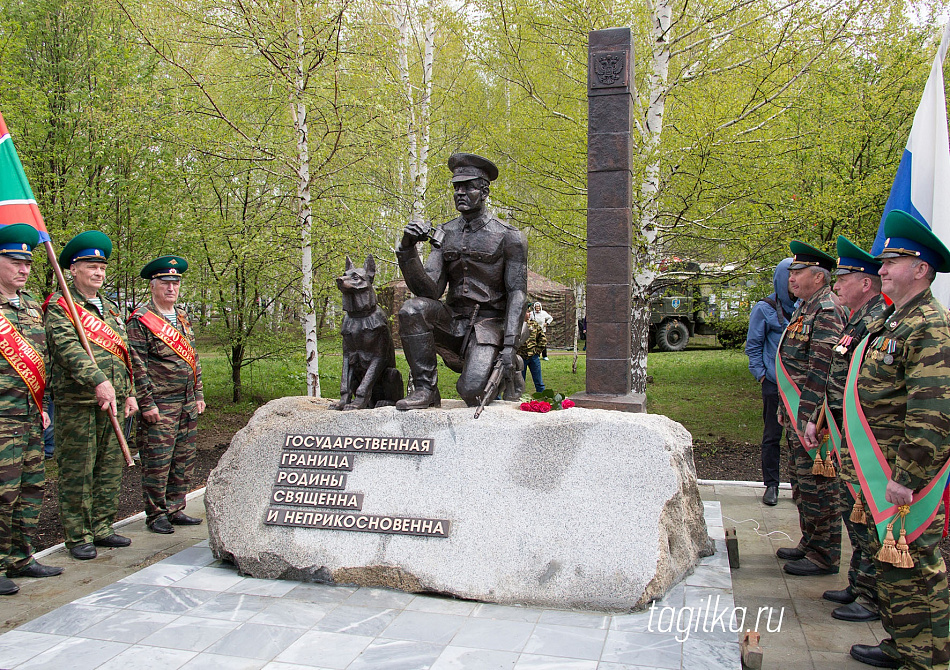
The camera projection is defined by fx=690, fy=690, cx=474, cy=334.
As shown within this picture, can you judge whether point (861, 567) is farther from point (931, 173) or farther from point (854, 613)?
point (931, 173)

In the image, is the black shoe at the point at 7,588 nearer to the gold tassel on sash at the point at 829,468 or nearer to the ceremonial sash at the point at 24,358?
the ceremonial sash at the point at 24,358


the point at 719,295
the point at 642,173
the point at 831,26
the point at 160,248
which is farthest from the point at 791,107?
the point at 160,248

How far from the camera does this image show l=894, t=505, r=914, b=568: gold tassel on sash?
3.11 metres

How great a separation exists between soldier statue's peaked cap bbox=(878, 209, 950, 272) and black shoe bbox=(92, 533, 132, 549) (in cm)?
539

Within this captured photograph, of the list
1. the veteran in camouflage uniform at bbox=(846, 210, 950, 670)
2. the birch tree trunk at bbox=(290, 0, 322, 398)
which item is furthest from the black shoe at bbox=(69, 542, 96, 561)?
the veteran in camouflage uniform at bbox=(846, 210, 950, 670)

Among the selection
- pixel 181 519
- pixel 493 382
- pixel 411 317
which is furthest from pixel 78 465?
pixel 493 382

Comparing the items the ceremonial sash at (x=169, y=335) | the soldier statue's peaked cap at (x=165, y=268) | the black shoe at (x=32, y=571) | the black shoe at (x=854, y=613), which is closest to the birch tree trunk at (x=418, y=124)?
the soldier statue's peaked cap at (x=165, y=268)

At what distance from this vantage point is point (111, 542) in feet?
17.1

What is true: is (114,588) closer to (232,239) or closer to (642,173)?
(232,239)

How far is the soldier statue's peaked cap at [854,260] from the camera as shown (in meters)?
3.99

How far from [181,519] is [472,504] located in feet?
9.54

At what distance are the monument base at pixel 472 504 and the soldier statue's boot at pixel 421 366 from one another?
0.80 ft

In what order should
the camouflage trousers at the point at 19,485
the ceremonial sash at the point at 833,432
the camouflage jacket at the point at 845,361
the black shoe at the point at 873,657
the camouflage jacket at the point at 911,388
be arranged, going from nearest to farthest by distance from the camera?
the camouflage jacket at the point at 911,388 → the black shoe at the point at 873,657 → the camouflage jacket at the point at 845,361 → the ceremonial sash at the point at 833,432 → the camouflage trousers at the point at 19,485

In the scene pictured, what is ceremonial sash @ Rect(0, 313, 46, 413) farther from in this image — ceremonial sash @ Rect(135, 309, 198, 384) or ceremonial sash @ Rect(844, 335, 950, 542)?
ceremonial sash @ Rect(844, 335, 950, 542)
